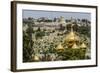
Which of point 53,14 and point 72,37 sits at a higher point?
point 53,14

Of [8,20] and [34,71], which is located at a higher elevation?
[8,20]

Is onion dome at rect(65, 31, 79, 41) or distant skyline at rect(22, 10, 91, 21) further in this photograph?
onion dome at rect(65, 31, 79, 41)

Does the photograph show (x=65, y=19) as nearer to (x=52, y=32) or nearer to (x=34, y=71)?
(x=52, y=32)

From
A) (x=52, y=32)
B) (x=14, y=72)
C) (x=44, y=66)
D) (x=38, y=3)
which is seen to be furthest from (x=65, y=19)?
(x=14, y=72)

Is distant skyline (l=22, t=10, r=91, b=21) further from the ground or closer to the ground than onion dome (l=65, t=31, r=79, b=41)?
further from the ground

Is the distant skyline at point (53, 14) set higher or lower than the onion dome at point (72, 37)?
higher

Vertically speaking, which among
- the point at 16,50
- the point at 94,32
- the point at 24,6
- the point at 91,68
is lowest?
the point at 91,68

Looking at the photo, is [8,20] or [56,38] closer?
[8,20]

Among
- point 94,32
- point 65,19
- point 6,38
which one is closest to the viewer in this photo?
point 6,38

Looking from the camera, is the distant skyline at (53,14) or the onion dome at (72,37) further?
the onion dome at (72,37)

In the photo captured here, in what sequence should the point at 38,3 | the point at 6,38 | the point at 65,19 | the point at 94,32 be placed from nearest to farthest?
the point at 6,38 < the point at 38,3 < the point at 65,19 < the point at 94,32

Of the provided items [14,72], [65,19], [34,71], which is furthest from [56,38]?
[14,72]
